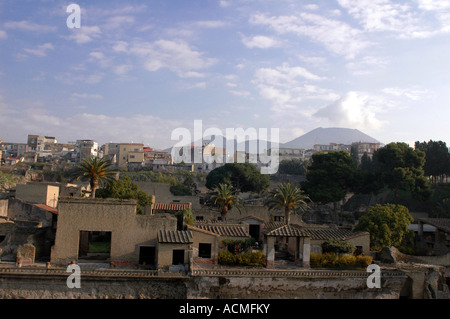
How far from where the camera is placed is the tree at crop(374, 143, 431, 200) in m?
50.1

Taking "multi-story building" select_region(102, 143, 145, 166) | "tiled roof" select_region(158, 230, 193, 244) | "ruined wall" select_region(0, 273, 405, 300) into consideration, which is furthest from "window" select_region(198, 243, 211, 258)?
"multi-story building" select_region(102, 143, 145, 166)

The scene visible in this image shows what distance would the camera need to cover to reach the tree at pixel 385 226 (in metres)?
31.2

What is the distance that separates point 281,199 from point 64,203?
17.3 m

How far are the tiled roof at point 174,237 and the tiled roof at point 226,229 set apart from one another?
3057 mm

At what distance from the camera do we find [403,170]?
50.4 m

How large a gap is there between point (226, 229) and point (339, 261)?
805cm

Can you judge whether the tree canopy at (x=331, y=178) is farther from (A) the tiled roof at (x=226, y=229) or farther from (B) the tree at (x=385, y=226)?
(A) the tiled roof at (x=226, y=229)

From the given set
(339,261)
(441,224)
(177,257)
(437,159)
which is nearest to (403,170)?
(437,159)

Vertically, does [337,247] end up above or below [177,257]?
above

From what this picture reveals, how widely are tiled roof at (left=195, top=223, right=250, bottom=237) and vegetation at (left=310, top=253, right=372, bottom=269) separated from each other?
5040mm

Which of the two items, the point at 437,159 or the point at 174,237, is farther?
the point at 437,159

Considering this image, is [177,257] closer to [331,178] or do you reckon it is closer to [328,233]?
[328,233]

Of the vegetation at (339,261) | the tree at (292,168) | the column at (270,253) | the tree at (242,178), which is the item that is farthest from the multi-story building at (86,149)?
the vegetation at (339,261)
